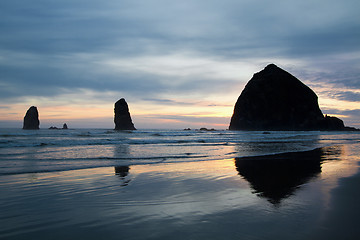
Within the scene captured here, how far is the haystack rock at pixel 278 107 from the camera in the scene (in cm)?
11212

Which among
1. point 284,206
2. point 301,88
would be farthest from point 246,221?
point 301,88

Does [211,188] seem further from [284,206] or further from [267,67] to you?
[267,67]

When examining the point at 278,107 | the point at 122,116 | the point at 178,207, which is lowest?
the point at 178,207

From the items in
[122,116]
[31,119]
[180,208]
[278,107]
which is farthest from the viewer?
[31,119]

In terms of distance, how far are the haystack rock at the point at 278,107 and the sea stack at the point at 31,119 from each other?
104462mm

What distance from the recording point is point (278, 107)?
4562 inches

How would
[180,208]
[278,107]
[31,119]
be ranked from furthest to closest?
[31,119], [278,107], [180,208]

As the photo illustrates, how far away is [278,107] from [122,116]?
74.2 meters

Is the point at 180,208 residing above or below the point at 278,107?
below

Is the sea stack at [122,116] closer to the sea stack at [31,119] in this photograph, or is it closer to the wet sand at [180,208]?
the sea stack at [31,119]

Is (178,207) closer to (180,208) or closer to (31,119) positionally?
(180,208)


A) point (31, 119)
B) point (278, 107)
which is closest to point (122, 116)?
point (31, 119)

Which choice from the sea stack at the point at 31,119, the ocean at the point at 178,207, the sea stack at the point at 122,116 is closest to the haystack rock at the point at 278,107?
the sea stack at the point at 122,116

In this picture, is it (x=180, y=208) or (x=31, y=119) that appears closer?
(x=180, y=208)
